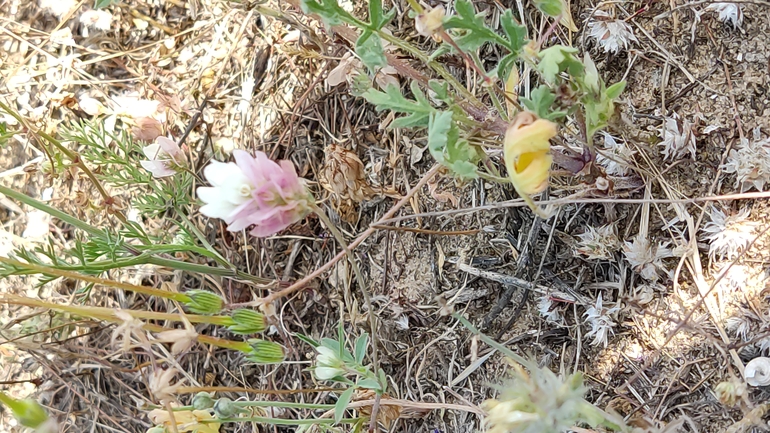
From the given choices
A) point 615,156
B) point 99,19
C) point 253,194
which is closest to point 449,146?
point 253,194

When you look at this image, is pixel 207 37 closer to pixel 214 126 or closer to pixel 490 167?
pixel 214 126

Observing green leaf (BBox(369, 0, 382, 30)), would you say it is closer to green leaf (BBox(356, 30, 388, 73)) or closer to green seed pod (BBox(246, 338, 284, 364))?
green leaf (BBox(356, 30, 388, 73))

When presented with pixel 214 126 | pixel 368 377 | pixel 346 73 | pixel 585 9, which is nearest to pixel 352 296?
pixel 368 377

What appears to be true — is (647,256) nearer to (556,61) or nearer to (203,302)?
(556,61)

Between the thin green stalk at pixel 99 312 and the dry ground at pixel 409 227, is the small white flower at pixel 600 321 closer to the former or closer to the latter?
the dry ground at pixel 409 227

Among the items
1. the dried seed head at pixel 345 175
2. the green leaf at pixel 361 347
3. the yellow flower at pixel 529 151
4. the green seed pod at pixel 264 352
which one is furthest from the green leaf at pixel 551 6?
the green seed pod at pixel 264 352

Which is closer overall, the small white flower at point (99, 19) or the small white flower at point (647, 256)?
the small white flower at point (647, 256)
